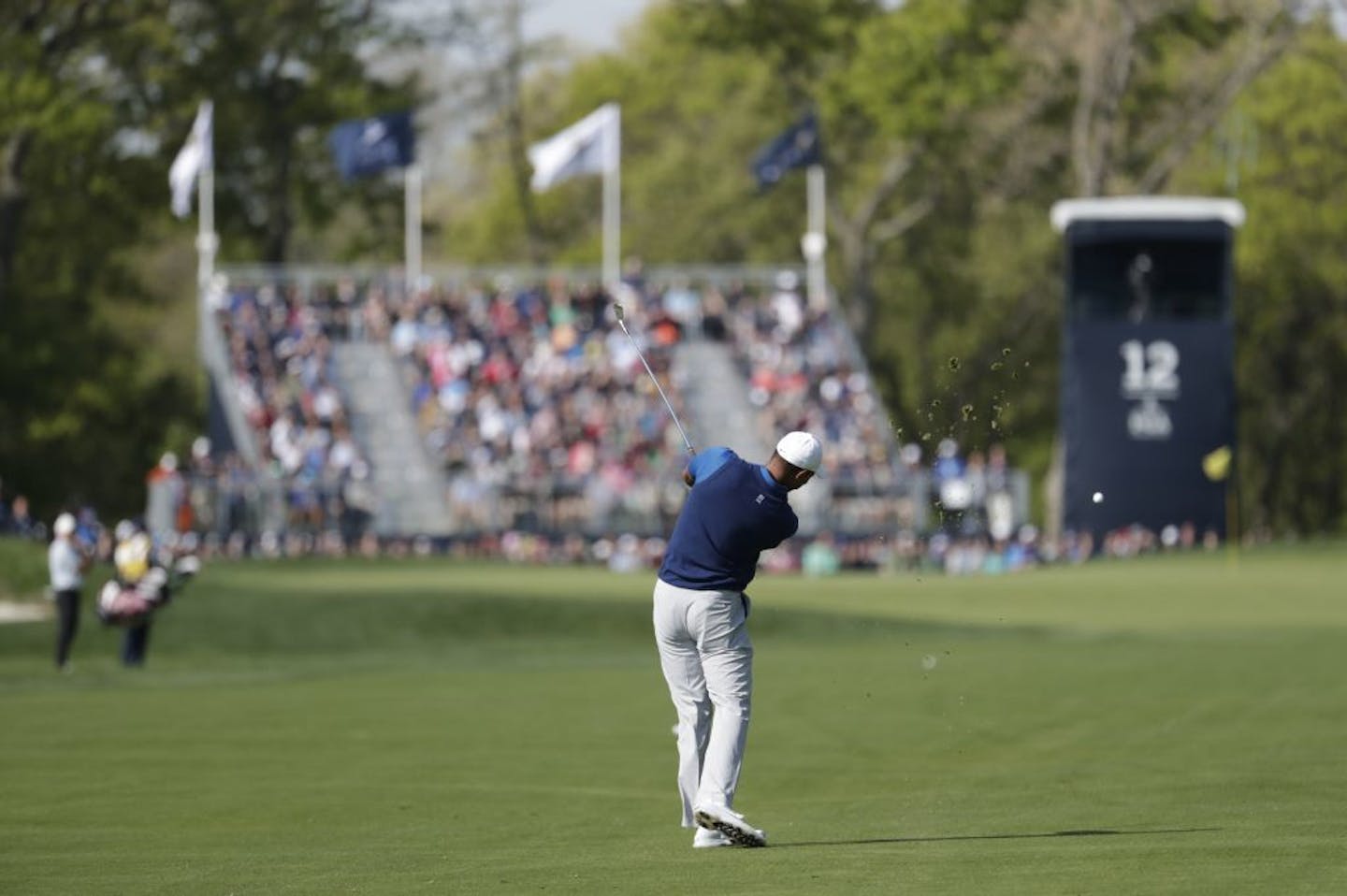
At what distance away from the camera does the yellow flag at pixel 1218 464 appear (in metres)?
56.0

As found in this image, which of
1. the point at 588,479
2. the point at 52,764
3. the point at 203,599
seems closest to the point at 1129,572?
the point at 588,479

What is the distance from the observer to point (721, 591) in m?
13.9

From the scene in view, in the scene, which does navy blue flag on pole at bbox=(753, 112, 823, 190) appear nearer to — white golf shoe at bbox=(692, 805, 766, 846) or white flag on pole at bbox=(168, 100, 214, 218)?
white flag on pole at bbox=(168, 100, 214, 218)

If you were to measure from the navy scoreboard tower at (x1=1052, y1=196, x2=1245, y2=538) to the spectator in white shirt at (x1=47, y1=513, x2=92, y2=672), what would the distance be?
30361mm

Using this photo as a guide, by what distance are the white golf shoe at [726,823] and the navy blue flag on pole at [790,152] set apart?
51704 mm

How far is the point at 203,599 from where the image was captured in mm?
39188

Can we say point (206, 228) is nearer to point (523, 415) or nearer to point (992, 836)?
point (523, 415)

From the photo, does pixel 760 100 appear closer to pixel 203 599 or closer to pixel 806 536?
pixel 806 536

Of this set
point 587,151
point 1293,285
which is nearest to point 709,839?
point 587,151

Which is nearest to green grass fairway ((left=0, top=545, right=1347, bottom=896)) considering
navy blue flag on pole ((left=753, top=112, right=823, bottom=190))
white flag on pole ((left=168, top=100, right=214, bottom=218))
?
white flag on pole ((left=168, top=100, right=214, bottom=218))

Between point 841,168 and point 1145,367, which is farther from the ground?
point 841,168

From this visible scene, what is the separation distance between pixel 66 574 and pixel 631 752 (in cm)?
1180

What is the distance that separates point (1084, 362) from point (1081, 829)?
43751 mm

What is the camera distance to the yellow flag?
184ft
